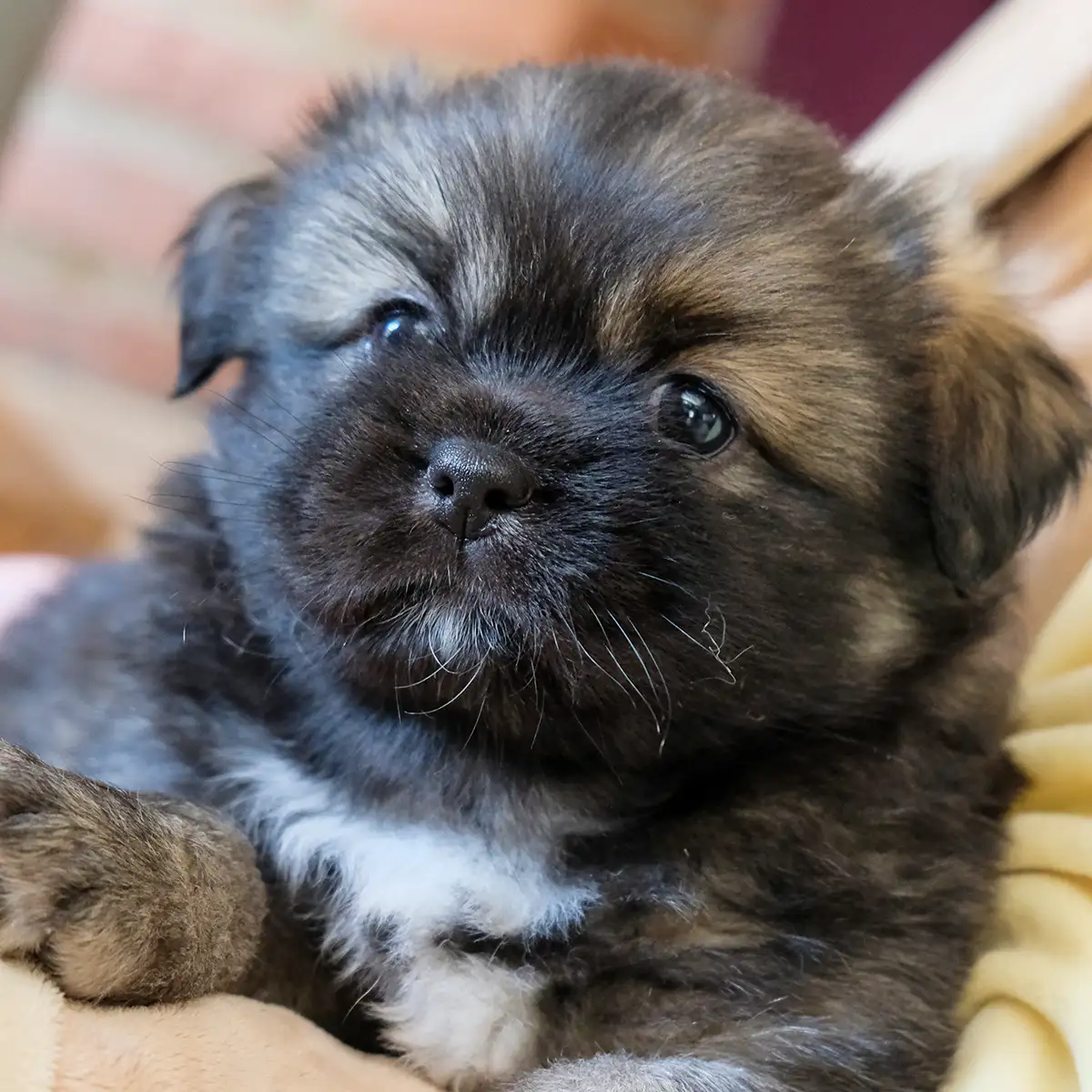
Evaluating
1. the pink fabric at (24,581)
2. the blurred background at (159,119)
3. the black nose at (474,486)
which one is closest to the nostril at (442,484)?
the black nose at (474,486)

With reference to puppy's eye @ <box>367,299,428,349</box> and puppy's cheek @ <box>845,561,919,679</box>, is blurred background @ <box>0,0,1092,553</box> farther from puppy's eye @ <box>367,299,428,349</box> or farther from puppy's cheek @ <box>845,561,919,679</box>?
puppy's cheek @ <box>845,561,919,679</box>

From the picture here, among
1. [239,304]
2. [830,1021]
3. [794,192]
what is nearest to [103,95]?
[239,304]

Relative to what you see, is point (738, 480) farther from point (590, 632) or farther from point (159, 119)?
point (159, 119)

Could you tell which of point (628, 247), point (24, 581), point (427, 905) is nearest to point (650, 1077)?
point (427, 905)

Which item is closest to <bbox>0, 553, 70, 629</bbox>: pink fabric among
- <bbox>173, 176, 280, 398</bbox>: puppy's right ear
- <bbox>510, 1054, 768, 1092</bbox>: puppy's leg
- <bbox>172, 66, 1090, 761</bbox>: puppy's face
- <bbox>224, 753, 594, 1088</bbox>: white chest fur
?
<bbox>173, 176, 280, 398</bbox>: puppy's right ear

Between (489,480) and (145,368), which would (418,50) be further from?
(489,480)

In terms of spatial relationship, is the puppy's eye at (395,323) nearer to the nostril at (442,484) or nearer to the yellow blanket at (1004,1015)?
the nostril at (442,484)
